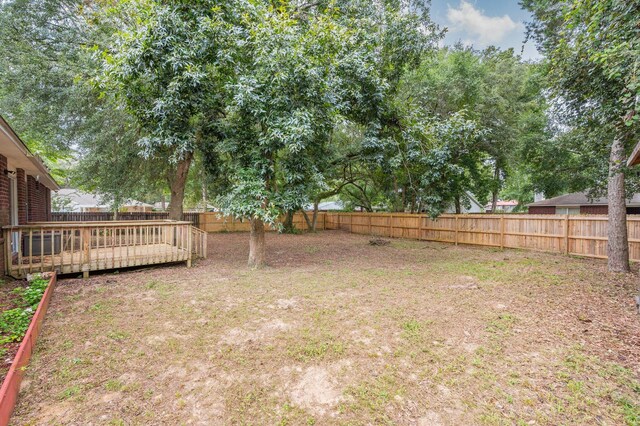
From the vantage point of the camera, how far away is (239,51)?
6395 millimetres

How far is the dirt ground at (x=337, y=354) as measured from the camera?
2291 mm

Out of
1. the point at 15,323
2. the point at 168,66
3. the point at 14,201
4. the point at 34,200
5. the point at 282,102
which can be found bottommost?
the point at 15,323

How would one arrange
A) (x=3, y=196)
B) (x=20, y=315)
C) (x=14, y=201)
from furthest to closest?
(x=14, y=201)
(x=3, y=196)
(x=20, y=315)

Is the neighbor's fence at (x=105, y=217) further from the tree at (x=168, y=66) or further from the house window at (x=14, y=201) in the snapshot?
the tree at (x=168, y=66)

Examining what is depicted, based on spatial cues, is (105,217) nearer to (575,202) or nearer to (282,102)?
(282,102)

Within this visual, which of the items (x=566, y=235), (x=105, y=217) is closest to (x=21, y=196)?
(x=105, y=217)

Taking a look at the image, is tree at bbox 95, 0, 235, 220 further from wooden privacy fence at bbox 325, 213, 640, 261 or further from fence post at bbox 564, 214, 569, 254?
fence post at bbox 564, 214, 569, 254

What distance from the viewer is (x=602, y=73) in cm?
445

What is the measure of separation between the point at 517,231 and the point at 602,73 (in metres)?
7.10

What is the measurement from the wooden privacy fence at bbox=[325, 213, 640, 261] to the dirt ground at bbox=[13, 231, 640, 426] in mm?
3296

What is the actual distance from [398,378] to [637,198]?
73.0 feet

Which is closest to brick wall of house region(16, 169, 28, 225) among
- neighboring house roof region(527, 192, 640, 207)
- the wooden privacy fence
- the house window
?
the house window

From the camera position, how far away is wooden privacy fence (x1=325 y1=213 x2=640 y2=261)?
27.4 feet

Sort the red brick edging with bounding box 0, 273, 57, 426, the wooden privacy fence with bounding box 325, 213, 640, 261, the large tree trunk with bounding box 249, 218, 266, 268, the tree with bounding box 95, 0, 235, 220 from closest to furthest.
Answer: the red brick edging with bounding box 0, 273, 57, 426 → the tree with bounding box 95, 0, 235, 220 → the large tree trunk with bounding box 249, 218, 266, 268 → the wooden privacy fence with bounding box 325, 213, 640, 261
